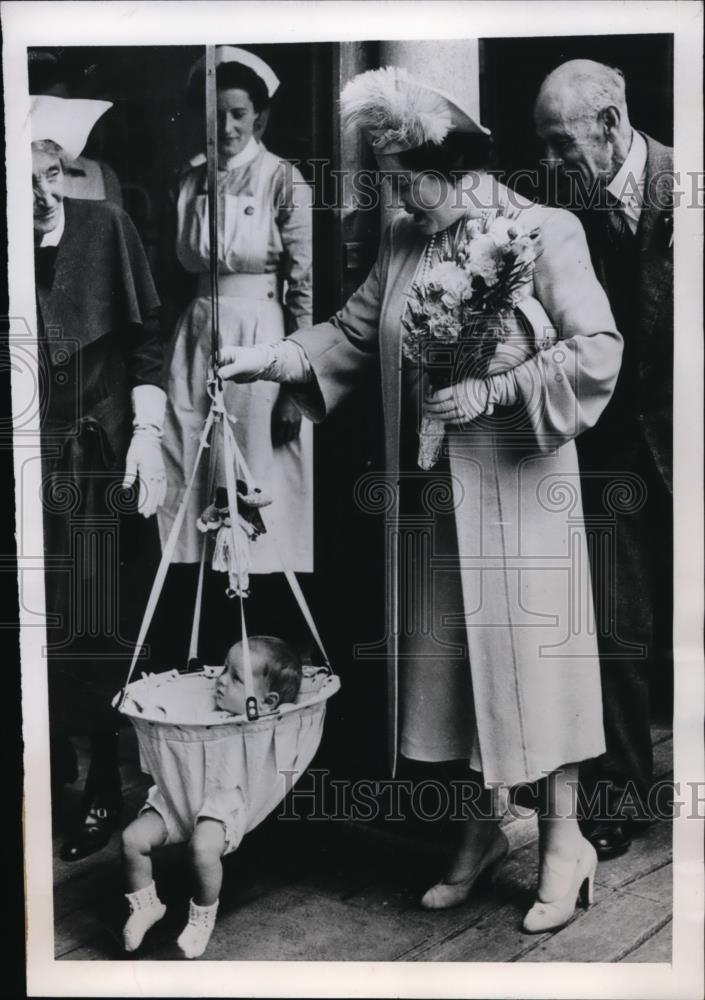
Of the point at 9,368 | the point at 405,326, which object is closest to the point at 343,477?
the point at 405,326

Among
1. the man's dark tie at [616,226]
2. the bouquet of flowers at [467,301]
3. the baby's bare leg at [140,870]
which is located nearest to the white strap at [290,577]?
the bouquet of flowers at [467,301]

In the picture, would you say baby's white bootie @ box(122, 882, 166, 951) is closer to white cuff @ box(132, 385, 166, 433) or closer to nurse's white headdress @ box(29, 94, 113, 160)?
white cuff @ box(132, 385, 166, 433)

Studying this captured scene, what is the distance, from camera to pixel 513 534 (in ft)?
6.56

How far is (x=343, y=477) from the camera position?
203 centimetres

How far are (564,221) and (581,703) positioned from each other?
0.80 metres

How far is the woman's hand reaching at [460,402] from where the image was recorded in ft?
6.46

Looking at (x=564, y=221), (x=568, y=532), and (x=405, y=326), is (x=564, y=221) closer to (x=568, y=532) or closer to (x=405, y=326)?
(x=405, y=326)

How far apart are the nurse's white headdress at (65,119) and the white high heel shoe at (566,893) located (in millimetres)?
1449

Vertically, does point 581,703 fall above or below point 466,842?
above

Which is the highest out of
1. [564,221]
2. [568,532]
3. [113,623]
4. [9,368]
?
[564,221]

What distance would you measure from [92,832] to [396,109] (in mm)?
1336

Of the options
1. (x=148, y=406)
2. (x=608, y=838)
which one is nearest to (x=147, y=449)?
(x=148, y=406)

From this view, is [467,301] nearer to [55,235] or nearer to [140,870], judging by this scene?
[55,235]

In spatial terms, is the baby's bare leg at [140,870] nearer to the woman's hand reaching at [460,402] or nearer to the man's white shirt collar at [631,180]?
the woman's hand reaching at [460,402]
